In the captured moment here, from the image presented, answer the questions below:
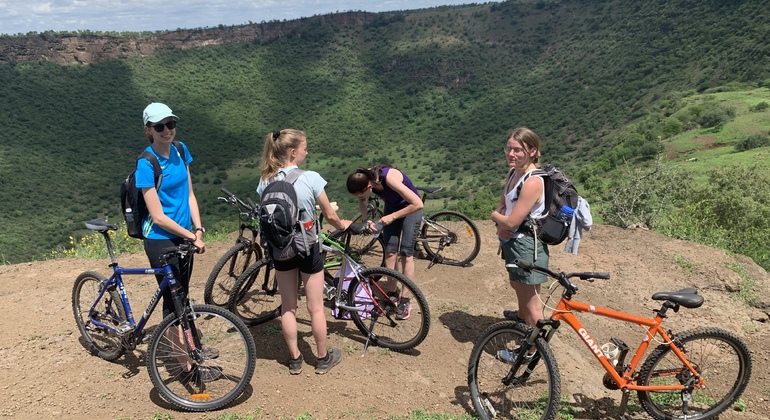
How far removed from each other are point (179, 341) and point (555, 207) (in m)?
3.05

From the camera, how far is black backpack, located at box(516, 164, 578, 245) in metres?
3.34

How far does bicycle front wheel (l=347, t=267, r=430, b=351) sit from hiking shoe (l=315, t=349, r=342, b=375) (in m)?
0.40

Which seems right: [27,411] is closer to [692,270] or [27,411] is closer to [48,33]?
[692,270]

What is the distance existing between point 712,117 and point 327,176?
38.2 meters

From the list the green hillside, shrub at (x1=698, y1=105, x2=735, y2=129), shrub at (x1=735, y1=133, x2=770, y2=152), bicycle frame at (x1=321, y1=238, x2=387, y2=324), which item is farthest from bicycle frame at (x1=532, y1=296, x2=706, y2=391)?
shrub at (x1=698, y1=105, x2=735, y2=129)

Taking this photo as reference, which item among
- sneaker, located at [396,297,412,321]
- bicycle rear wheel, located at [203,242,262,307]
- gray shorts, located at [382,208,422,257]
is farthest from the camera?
bicycle rear wheel, located at [203,242,262,307]

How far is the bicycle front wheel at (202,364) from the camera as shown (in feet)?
10.3

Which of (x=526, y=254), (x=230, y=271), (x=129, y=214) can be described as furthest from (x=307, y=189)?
(x=230, y=271)

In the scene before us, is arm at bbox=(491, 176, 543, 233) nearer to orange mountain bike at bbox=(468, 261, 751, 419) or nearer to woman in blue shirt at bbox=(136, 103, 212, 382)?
orange mountain bike at bbox=(468, 261, 751, 419)

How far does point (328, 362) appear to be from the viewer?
3670 mm

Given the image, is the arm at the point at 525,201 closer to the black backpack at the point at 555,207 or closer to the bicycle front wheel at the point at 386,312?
the black backpack at the point at 555,207

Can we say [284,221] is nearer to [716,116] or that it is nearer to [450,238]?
[450,238]

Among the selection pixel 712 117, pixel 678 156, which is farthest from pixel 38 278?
pixel 712 117

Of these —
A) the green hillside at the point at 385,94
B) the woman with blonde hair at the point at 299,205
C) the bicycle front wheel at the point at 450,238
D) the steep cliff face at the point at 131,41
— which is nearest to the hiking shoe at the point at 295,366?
the woman with blonde hair at the point at 299,205
